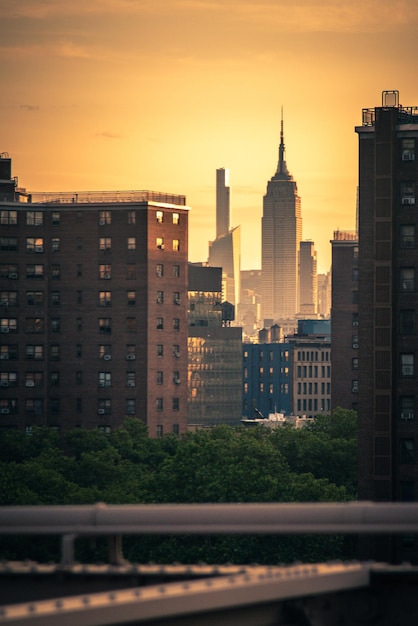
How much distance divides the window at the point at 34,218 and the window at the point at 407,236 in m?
86.0

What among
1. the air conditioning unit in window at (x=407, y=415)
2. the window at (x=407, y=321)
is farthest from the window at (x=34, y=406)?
the window at (x=407, y=321)

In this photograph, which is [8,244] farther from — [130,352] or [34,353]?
[130,352]

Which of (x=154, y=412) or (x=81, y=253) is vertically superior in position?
(x=81, y=253)

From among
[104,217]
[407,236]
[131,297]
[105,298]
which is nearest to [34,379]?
[105,298]

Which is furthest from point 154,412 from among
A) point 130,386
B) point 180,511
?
point 180,511

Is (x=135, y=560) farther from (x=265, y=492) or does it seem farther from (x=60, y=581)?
(x=60, y=581)

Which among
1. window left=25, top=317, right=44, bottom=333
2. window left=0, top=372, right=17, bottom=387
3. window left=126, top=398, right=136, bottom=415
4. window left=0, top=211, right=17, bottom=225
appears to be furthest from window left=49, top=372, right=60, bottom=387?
window left=0, top=211, right=17, bottom=225

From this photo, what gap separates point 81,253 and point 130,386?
1795 centimetres

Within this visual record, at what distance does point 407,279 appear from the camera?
9500 cm

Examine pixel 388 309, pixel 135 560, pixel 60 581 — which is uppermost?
pixel 388 309

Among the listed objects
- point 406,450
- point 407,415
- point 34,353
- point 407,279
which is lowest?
point 406,450

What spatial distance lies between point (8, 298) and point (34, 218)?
34.8ft

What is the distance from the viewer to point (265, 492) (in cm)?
9706

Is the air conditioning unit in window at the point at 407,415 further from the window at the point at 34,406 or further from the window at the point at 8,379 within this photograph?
the window at the point at 8,379
